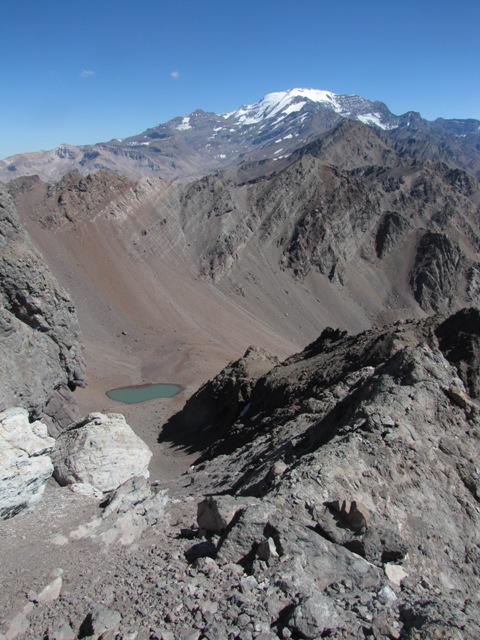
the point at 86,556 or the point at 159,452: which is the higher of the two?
the point at 86,556

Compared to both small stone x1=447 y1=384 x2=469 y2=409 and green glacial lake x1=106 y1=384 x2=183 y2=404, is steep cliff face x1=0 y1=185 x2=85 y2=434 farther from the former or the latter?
green glacial lake x1=106 y1=384 x2=183 y2=404

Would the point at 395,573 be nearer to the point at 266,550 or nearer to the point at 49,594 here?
the point at 266,550

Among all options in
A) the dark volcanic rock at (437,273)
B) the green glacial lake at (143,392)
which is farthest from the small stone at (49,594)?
the dark volcanic rock at (437,273)

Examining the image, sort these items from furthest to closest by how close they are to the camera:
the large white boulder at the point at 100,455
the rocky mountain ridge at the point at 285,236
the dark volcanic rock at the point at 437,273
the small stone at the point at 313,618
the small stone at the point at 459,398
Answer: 1. the dark volcanic rock at the point at 437,273
2. the rocky mountain ridge at the point at 285,236
3. the large white boulder at the point at 100,455
4. the small stone at the point at 459,398
5. the small stone at the point at 313,618

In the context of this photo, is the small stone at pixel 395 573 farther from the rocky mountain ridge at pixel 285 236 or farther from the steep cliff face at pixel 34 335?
the rocky mountain ridge at pixel 285 236

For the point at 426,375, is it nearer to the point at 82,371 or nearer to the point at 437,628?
the point at 437,628

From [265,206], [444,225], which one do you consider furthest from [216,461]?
[444,225]
